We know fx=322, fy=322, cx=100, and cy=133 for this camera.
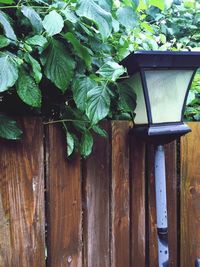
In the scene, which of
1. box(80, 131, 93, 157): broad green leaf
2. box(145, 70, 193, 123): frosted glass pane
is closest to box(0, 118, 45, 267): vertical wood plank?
box(80, 131, 93, 157): broad green leaf

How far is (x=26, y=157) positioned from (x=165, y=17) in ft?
5.04

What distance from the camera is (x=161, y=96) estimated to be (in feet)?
3.15

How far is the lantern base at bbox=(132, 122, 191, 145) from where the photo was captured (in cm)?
95

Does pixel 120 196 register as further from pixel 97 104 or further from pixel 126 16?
pixel 126 16

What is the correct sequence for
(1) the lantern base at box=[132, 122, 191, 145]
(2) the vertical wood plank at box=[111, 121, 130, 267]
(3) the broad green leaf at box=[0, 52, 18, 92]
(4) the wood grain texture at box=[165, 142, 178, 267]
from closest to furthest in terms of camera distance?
(3) the broad green leaf at box=[0, 52, 18, 92] < (1) the lantern base at box=[132, 122, 191, 145] < (2) the vertical wood plank at box=[111, 121, 130, 267] < (4) the wood grain texture at box=[165, 142, 178, 267]

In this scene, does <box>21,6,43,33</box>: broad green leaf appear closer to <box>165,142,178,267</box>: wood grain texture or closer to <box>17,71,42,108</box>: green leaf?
<box>17,71,42,108</box>: green leaf

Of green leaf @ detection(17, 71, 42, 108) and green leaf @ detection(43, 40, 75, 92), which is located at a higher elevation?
green leaf @ detection(43, 40, 75, 92)

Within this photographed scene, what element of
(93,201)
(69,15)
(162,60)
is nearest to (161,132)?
(162,60)

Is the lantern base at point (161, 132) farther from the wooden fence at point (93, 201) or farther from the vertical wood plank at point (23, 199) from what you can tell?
the vertical wood plank at point (23, 199)

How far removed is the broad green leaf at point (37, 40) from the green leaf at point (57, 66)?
37mm

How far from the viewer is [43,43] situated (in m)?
0.81

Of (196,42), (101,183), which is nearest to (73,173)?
(101,183)

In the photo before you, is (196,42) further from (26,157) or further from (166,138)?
(26,157)

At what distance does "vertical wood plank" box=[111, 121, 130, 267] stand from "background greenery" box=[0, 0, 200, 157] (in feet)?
0.33
